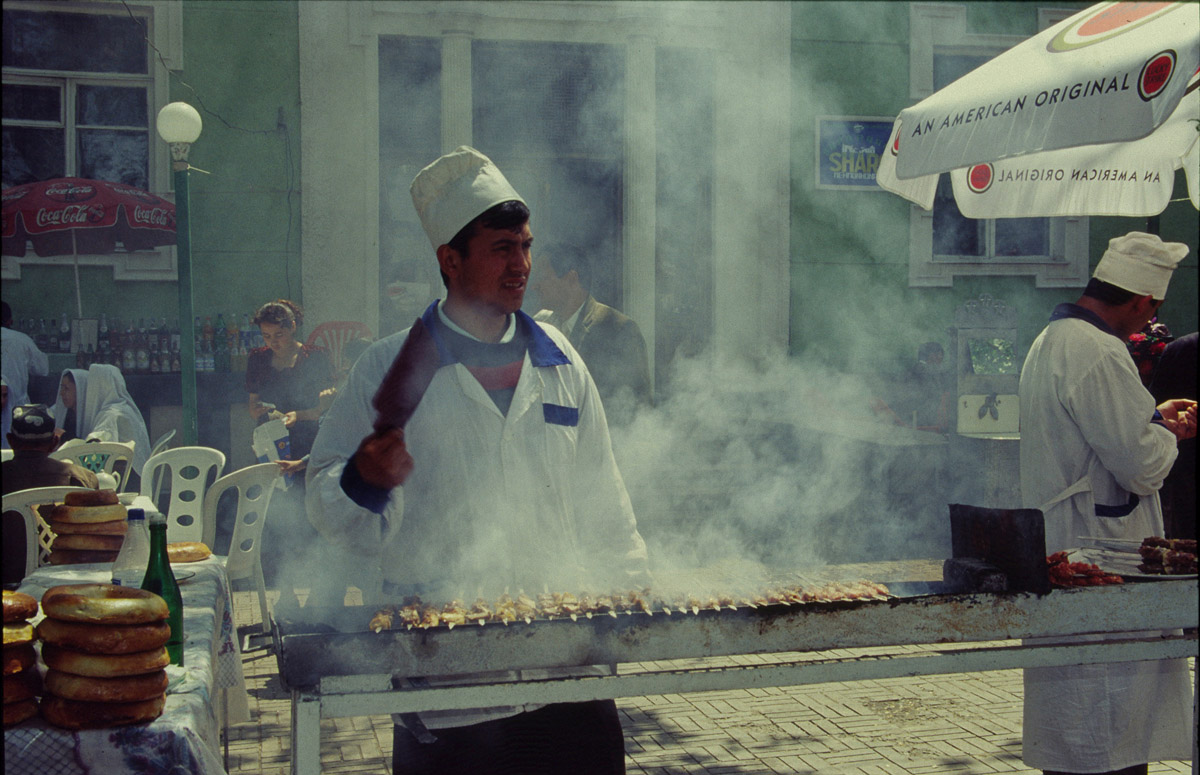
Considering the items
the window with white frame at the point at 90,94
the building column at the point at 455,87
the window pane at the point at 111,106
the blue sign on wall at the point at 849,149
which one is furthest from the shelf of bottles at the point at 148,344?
the blue sign on wall at the point at 849,149

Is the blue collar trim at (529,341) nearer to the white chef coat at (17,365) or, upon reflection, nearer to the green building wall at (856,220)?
the white chef coat at (17,365)

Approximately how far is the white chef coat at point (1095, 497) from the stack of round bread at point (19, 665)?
10.2ft

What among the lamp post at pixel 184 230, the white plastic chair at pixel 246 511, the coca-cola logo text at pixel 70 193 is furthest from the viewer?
the coca-cola logo text at pixel 70 193

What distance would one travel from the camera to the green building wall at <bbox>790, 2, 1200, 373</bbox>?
436 inches

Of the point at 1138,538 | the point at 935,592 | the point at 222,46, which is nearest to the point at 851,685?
the point at 1138,538

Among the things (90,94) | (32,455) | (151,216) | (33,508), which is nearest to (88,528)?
(33,508)

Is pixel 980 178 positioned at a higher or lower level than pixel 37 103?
lower

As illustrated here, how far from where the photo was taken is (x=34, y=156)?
9852 mm

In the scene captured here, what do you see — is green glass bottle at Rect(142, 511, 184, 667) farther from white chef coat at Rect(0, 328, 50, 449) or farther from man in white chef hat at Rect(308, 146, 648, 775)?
white chef coat at Rect(0, 328, 50, 449)

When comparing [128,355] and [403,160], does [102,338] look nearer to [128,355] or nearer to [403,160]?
[128,355]

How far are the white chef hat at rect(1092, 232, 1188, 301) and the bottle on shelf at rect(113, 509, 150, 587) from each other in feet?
11.2

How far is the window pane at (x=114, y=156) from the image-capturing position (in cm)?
985

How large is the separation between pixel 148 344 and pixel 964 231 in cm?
885

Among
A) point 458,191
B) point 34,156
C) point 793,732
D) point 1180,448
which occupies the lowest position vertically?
point 793,732
